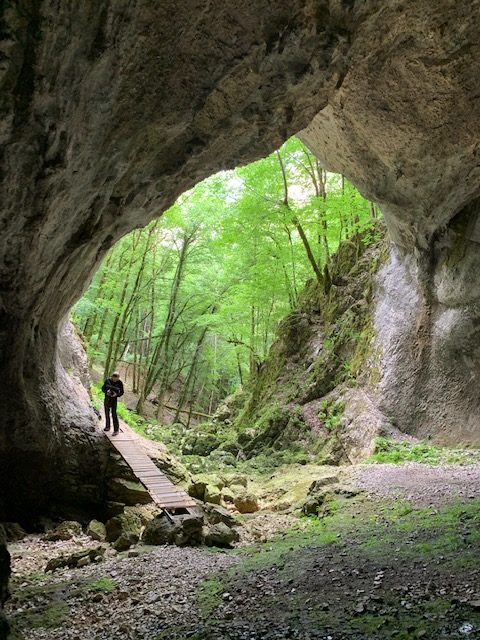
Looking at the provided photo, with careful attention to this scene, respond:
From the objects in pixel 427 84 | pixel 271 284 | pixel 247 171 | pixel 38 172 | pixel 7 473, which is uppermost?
pixel 247 171

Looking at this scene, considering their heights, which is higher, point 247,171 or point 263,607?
point 247,171

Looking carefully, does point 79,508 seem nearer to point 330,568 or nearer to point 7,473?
point 7,473

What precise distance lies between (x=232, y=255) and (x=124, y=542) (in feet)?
49.2

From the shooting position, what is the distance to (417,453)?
11.8m

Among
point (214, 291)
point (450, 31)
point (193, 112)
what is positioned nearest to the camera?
point (193, 112)

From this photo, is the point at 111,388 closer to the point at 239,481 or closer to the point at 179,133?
the point at 239,481

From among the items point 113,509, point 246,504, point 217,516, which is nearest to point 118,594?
point 217,516

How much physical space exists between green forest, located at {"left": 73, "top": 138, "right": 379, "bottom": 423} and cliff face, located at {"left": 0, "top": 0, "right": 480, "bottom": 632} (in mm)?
3920

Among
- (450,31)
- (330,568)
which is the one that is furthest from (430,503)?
(450,31)

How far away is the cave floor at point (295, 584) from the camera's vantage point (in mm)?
4715

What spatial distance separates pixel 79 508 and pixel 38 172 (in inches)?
279

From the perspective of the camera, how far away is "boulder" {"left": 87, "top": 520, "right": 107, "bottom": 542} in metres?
9.03

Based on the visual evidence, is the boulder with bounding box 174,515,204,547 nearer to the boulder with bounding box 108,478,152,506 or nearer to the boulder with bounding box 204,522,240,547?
the boulder with bounding box 204,522,240,547

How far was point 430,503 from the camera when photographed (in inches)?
324
